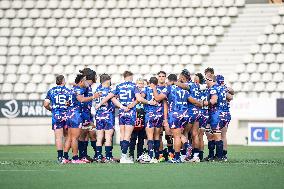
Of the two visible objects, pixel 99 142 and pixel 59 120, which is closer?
pixel 59 120

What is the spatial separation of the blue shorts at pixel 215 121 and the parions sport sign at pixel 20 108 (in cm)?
1281

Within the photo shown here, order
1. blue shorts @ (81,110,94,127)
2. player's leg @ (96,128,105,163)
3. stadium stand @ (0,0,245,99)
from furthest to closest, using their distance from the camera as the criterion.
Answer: stadium stand @ (0,0,245,99) < blue shorts @ (81,110,94,127) < player's leg @ (96,128,105,163)

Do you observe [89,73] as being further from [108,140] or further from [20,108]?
[20,108]

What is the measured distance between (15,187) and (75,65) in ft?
74.0

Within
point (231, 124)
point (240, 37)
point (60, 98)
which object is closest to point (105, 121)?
point (60, 98)

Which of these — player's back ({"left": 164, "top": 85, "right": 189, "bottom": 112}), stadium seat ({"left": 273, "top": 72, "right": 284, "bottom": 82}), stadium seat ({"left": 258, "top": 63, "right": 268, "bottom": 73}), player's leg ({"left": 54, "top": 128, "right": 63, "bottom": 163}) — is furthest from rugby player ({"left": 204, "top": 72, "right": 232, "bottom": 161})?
stadium seat ({"left": 258, "top": 63, "right": 268, "bottom": 73})

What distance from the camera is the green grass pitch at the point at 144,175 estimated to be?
13562 millimetres

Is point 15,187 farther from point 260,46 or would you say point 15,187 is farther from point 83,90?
point 260,46

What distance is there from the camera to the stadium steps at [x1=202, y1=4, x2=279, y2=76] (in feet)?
112

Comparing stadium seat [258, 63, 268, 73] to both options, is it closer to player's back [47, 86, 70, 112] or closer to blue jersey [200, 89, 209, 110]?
blue jersey [200, 89, 209, 110]

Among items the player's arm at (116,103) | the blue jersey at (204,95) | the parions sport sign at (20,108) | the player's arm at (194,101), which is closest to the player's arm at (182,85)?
the player's arm at (194,101)

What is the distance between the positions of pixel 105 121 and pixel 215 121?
2444 mm

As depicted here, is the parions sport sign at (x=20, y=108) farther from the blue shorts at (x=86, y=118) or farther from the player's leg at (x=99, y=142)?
the player's leg at (x=99, y=142)

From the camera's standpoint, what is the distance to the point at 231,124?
30859 mm
